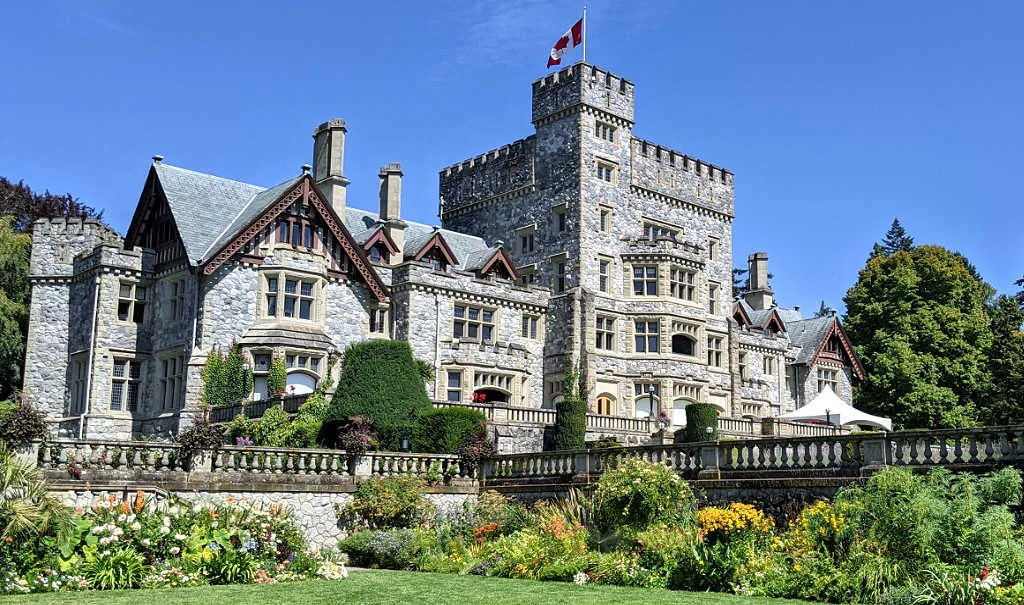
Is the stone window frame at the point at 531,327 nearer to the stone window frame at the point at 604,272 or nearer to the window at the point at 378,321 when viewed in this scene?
the stone window frame at the point at 604,272

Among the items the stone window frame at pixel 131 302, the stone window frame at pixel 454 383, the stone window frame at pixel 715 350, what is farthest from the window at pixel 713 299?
the stone window frame at pixel 131 302

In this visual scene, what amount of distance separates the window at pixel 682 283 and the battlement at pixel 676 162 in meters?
5.41

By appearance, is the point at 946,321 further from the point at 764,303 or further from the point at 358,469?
the point at 358,469

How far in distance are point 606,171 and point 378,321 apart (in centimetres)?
1255

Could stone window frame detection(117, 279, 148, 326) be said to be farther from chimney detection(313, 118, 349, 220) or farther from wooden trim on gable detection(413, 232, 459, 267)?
wooden trim on gable detection(413, 232, 459, 267)

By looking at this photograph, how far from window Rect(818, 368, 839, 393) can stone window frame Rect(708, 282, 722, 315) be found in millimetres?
9551

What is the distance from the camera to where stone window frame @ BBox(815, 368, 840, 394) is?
53.8 metres

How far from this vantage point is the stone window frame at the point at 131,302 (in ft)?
119

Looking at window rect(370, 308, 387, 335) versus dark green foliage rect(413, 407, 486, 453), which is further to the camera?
window rect(370, 308, 387, 335)

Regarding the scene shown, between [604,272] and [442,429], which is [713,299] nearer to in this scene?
[604,272]

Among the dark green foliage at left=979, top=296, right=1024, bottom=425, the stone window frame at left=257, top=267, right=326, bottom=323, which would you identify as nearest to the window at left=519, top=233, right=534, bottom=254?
the stone window frame at left=257, top=267, right=326, bottom=323

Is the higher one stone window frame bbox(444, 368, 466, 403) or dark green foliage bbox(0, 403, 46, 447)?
stone window frame bbox(444, 368, 466, 403)

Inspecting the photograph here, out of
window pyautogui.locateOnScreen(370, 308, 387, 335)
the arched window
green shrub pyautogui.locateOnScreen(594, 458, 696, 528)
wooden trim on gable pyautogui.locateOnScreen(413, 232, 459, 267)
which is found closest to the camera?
green shrub pyautogui.locateOnScreen(594, 458, 696, 528)

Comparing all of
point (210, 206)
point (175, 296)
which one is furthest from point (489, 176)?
point (175, 296)
